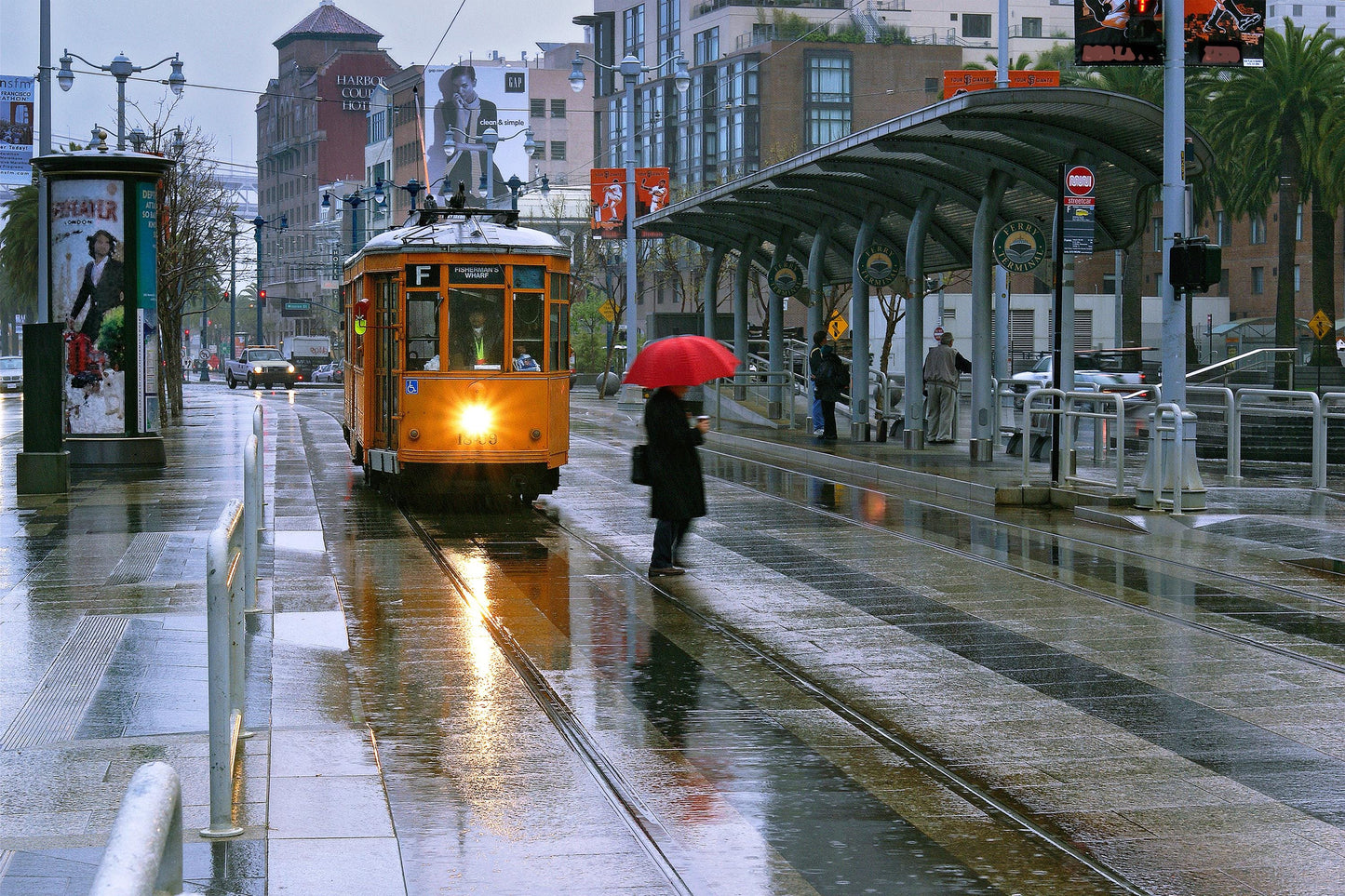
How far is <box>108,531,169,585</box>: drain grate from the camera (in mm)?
12289

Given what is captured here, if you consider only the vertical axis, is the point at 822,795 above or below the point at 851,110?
below

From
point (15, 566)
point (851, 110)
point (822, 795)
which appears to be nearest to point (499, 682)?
point (822, 795)

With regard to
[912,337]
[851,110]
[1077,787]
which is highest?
[851,110]

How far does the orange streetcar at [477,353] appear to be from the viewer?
58.6 ft

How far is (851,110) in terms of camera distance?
317 feet

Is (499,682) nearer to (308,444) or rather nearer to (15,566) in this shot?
(15,566)

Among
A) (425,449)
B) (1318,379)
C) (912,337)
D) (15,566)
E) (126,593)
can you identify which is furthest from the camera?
(1318,379)

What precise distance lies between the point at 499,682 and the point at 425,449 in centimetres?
929

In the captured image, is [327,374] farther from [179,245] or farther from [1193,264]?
[1193,264]

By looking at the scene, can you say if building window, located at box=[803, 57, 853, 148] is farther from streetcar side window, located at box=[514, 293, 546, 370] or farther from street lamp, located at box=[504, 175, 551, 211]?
streetcar side window, located at box=[514, 293, 546, 370]

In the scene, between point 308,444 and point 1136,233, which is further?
point 308,444

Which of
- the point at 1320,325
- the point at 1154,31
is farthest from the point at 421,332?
the point at 1320,325

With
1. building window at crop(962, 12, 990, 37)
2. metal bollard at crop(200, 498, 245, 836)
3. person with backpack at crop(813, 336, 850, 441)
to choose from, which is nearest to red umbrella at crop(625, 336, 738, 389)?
metal bollard at crop(200, 498, 245, 836)

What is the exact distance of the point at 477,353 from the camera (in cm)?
1800
